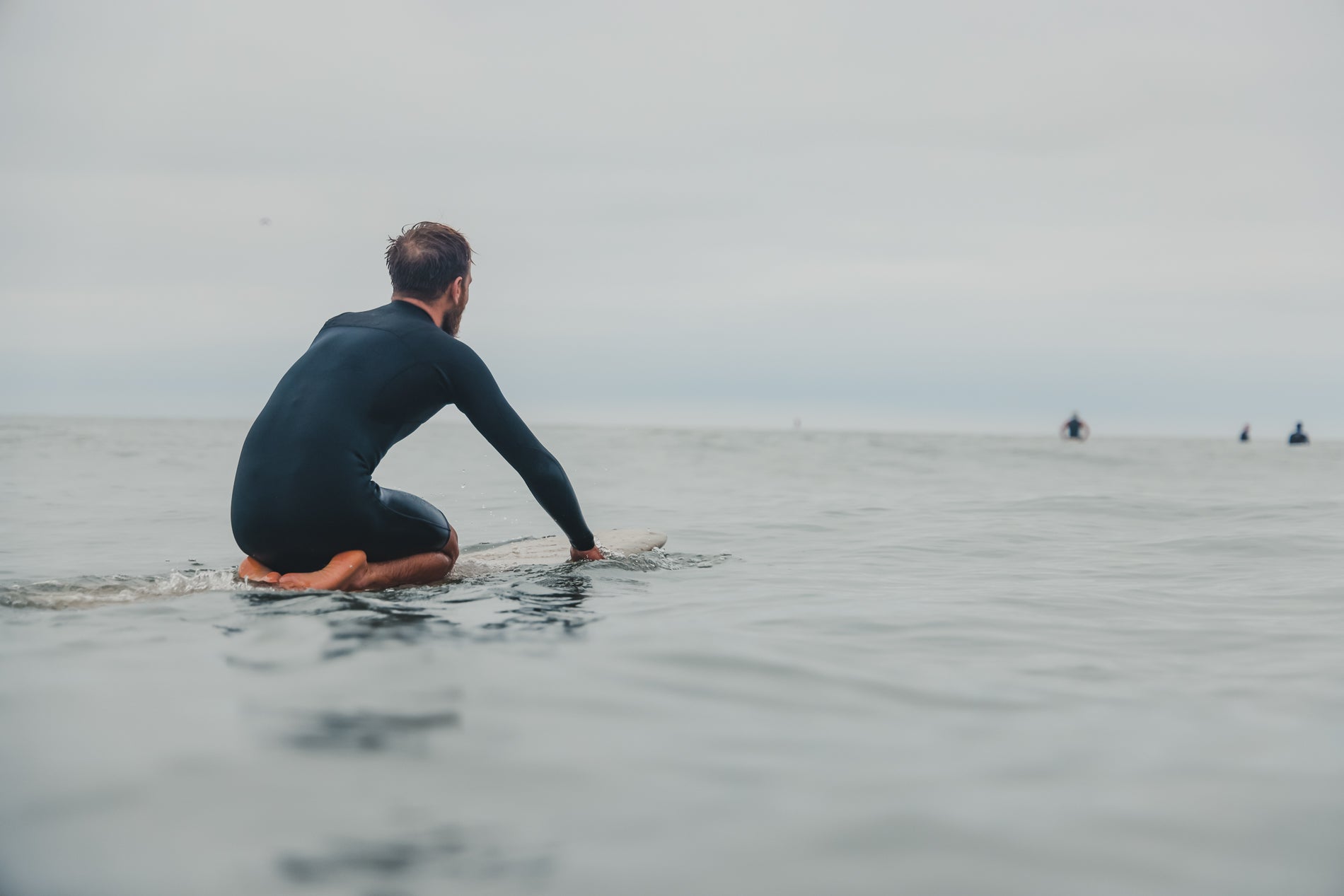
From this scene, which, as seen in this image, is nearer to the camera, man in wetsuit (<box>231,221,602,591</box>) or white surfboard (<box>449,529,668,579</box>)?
man in wetsuit (<box>231,221,602,591</box>)

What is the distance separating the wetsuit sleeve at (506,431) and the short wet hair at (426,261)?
0.42m

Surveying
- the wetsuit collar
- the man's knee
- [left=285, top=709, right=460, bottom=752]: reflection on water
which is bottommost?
[left=285, top=709, right=460, bottom=752]: reflection on water

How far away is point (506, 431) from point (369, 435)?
63 cm

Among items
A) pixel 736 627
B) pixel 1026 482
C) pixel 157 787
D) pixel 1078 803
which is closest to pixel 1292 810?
pixel 1078 803

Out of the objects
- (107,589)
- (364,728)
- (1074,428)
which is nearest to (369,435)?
(107,589)

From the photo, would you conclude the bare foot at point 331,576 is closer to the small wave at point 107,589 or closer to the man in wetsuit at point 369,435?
the man in wetsuit at point 369,435

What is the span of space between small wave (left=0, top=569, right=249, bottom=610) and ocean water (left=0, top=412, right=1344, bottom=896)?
0.03 metres

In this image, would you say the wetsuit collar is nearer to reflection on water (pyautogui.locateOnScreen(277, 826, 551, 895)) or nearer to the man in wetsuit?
the man in wetsuit

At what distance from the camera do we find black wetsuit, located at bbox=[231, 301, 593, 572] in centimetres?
405

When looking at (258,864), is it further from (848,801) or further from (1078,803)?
(1078,803)

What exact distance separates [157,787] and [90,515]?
28.0 feet

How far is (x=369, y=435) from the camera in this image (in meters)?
4.20

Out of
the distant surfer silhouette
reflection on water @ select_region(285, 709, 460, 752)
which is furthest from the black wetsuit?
the distant surfer silhouette

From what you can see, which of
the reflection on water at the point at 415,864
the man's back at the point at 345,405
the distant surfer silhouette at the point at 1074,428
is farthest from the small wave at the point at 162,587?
the distant surfer silhouette at the point at 1074,428
